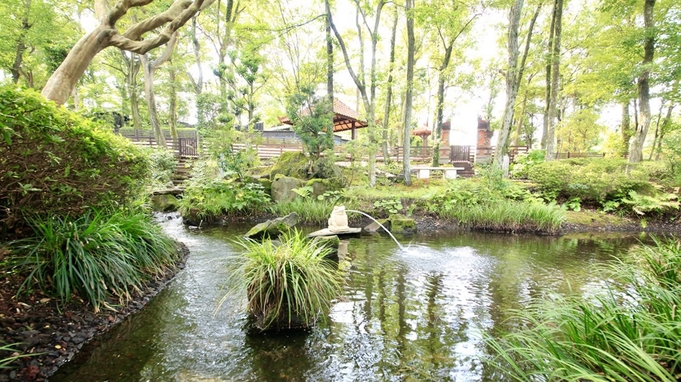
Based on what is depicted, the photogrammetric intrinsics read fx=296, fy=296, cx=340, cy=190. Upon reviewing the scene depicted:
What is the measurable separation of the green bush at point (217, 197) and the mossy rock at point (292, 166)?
3.90 ft

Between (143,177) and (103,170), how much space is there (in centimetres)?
101

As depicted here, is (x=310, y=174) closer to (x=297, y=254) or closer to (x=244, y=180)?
(x=244, y=180)

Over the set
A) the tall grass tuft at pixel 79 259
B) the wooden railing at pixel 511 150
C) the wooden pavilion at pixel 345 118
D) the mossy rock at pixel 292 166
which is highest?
the wooden pavilion at pixel 345 118

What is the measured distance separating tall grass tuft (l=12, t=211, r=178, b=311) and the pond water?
0.44 metres

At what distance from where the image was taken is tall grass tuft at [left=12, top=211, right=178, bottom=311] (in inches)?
111

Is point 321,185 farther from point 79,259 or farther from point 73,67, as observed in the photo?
point 79,259

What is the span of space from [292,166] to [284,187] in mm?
1271

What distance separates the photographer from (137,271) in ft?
12.4

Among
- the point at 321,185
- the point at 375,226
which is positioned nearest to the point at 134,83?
the point at 321,185

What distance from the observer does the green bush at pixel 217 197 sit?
867cm

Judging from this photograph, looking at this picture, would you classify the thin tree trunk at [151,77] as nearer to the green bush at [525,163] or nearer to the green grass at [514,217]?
the green grass at [514,217]

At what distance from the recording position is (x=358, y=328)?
315 centimetres

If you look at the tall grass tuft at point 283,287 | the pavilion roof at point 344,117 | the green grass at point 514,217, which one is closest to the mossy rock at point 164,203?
the pavilion roof at point 344,117

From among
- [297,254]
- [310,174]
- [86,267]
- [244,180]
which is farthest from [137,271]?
[310,174]
